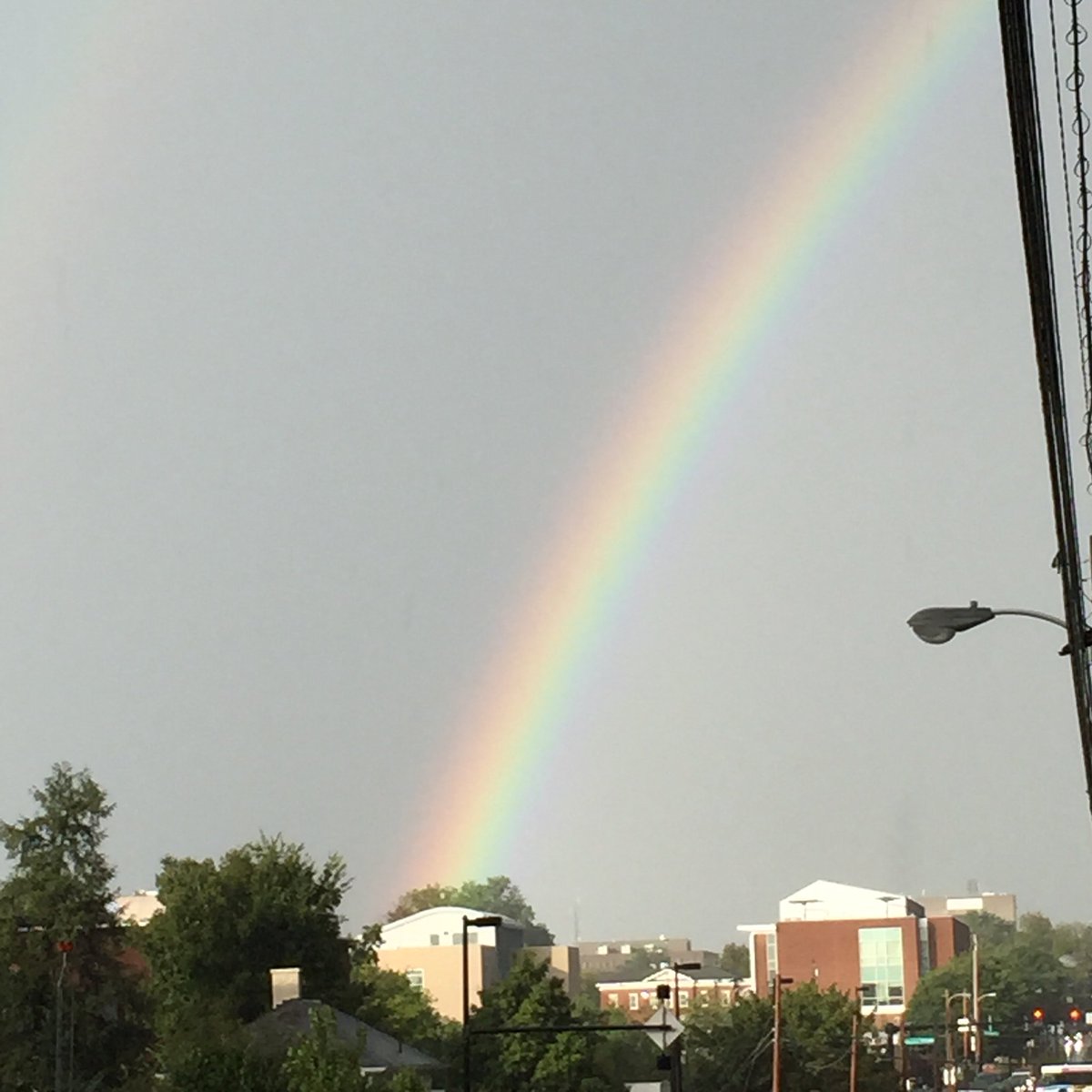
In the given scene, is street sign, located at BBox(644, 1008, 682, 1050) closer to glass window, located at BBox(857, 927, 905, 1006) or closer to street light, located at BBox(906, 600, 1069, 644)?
street light, located at BBox(906, 600, 1069, 644)

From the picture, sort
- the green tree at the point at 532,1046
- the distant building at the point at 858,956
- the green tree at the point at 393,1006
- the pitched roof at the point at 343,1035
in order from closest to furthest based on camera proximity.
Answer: the pitched roof at the point at 343,1035, the green tree at the point at 532,1046, the green tree at the point at 393,1006, the distant building at the point at 858,956

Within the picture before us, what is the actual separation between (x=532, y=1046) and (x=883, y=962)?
4297 inches

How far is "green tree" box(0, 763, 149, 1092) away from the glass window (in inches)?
4139

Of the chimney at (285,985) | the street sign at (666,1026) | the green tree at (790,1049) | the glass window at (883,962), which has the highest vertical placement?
the glass window at (883,962)

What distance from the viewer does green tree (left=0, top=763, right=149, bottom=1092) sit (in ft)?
303

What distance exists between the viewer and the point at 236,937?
99.0m

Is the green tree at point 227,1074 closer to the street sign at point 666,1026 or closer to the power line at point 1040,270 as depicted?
the street sign at point 666,1026

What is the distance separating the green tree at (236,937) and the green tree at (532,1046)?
843 centimetres

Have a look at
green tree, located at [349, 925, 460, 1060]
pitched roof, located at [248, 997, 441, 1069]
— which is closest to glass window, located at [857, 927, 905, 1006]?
green tree, located at [349, 925, 460, 1060]

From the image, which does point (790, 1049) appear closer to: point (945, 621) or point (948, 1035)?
point (948, 1035)

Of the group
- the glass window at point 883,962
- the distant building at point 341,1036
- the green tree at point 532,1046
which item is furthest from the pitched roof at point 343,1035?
the glass window at point 883,962

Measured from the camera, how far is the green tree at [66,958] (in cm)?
9250

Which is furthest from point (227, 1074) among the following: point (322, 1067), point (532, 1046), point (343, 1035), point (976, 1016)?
point (976, 1016)

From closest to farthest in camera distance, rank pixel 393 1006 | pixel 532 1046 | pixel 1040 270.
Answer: pixel 1040 270 → pixel 532 1046 → pixel 393 1006
